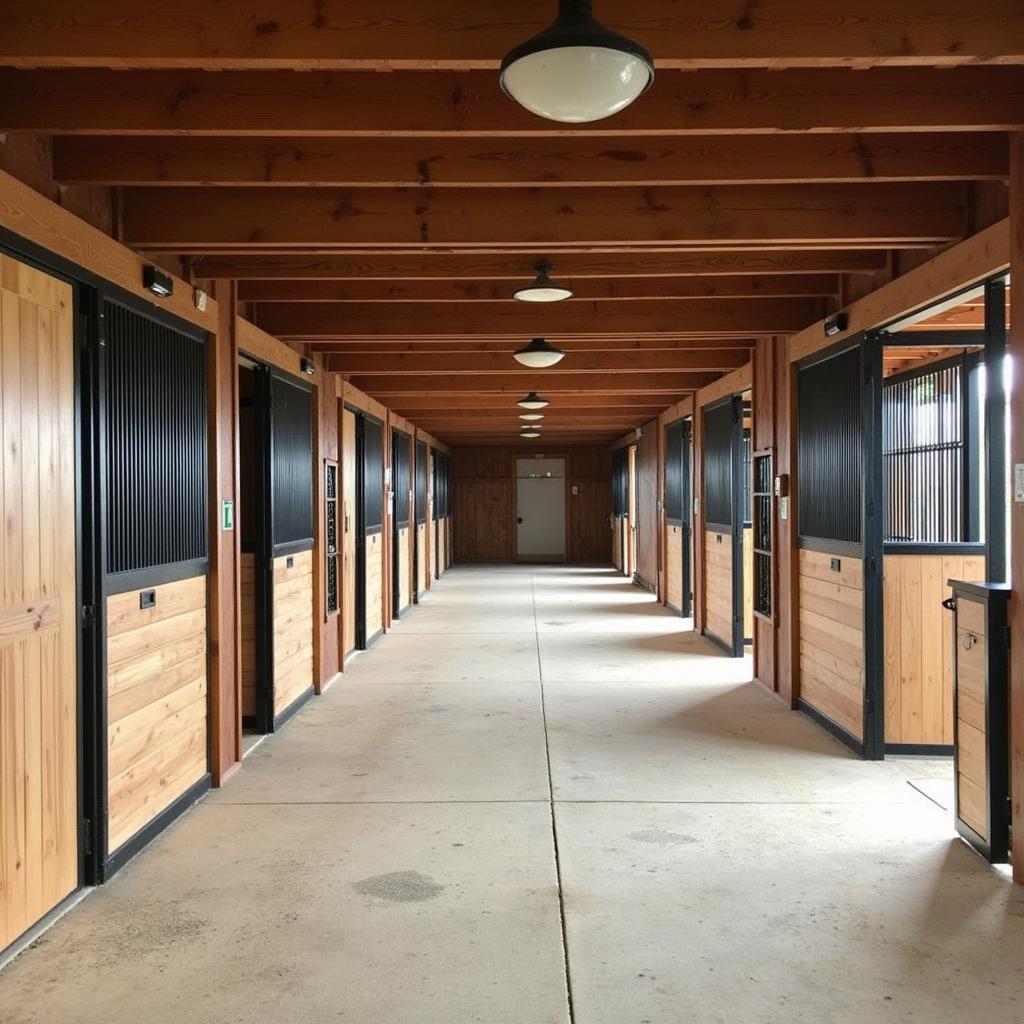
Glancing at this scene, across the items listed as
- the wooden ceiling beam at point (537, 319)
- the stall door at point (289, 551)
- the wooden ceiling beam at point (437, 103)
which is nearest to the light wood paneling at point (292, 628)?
the stall door at point (289, 551)

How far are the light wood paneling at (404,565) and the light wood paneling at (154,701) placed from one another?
640 centimetres

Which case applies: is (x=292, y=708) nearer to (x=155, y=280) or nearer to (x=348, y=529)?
(x=348, y=529)

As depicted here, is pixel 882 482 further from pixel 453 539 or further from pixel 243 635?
pixel 453 539

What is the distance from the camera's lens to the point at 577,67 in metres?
2.12

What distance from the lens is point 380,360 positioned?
24.6 feet

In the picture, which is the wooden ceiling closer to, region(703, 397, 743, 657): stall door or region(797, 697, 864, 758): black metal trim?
region(797, 697, 864, 758): black metal trim

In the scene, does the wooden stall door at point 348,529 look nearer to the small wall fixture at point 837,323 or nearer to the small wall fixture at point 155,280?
the small wall fixture at point 155,280

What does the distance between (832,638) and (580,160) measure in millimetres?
3238

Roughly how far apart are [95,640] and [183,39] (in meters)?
1.96

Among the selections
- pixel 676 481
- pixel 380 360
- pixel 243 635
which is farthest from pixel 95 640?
pixel 676 481

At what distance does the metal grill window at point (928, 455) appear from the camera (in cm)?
521

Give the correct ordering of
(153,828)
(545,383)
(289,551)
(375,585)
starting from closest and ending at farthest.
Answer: (153,828), (289,551), (545,383), (375,585)

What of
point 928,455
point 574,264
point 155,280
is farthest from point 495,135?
point 928,455

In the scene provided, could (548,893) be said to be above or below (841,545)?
below
